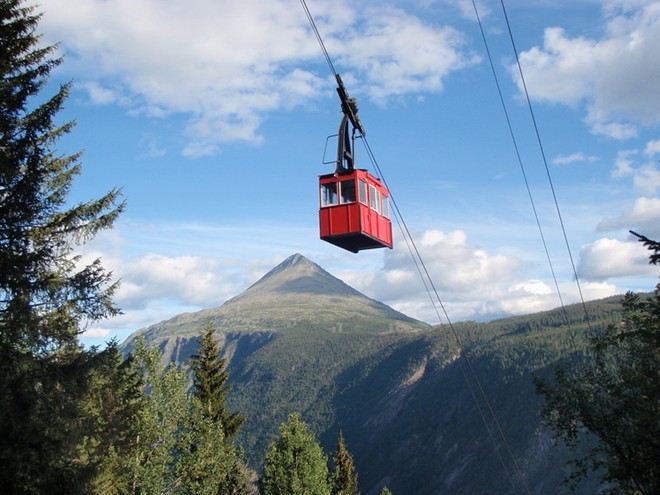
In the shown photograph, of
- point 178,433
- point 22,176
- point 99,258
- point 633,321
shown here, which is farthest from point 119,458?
point 633,321

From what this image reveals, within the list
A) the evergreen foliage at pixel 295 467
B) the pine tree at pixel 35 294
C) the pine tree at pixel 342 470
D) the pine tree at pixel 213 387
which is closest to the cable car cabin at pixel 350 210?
the pine tree at pixel 35 294

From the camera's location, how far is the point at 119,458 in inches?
1220

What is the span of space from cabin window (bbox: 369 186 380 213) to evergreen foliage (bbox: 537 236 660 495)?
947cm

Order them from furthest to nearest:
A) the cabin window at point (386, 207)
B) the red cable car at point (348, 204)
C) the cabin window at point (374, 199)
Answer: the cabin window at point (386, 207)
the cabin window at point (374, 199)
the red cable car at point (348, 204)

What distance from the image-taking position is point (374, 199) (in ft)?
88.1

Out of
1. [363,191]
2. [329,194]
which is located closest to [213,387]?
[329,194]

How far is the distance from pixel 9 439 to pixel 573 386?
63.5ft

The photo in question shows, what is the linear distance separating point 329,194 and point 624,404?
13.3 meters

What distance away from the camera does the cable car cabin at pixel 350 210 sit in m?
25.2

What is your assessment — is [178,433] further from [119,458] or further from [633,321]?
[633,321]

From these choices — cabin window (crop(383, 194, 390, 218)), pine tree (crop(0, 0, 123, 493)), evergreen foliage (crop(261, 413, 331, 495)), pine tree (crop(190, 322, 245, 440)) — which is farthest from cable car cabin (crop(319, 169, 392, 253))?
evergreen foliage (crop(261, 413, 331, 495))

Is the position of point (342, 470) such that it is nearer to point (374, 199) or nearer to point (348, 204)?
point (374, 199)

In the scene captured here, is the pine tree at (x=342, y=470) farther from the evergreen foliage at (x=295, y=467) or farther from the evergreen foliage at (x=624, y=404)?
the evergreen foliage at (x=624, y=404)

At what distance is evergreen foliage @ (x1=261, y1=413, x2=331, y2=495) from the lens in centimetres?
4744
